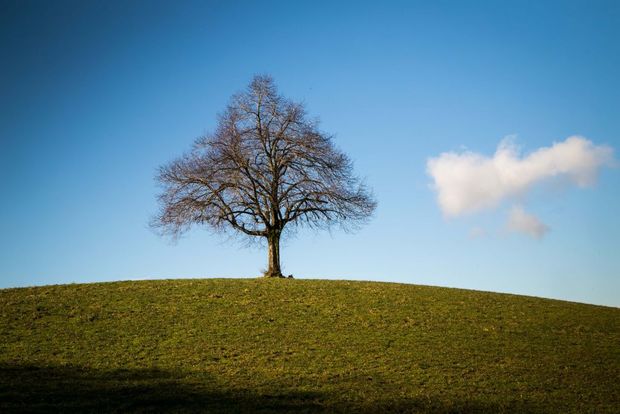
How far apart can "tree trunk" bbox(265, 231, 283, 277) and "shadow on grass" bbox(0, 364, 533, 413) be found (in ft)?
61.9

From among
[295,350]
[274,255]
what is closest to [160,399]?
[295,350]

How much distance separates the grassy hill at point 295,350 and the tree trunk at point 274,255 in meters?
4.68

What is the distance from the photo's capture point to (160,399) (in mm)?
13203

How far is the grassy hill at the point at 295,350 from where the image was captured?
13.8m

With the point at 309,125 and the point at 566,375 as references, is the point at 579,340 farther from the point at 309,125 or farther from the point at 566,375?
the point at 309,125

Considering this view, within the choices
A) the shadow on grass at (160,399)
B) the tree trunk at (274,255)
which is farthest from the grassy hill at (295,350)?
the tree trunk at (274,255)

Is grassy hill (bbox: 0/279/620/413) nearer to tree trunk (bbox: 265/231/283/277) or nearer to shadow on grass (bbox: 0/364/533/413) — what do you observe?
shadow on grass (bbox: 0/364/533/413)

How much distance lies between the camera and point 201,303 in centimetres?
2466

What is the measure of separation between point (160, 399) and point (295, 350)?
631 cm

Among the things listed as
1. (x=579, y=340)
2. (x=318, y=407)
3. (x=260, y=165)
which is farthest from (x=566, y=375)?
(x=260, y=165)

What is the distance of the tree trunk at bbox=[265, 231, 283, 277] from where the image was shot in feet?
112

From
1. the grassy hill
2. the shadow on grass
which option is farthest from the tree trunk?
the shadow on grass

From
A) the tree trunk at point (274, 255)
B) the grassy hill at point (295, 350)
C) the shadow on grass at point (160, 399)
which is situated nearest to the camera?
the shadow on grass at point (160, 399)

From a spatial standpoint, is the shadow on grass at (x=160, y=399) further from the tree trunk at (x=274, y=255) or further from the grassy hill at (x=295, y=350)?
the tree trunk at (x=274, y=255)
